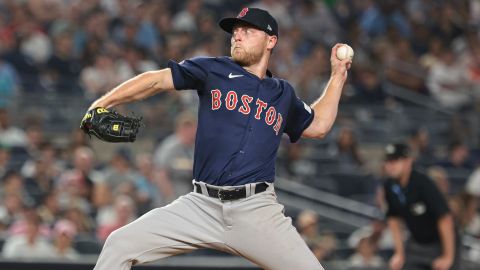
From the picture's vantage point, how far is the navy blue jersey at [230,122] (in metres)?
4.95

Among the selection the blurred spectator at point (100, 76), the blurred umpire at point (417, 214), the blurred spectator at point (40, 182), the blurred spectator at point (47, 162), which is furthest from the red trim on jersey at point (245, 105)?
the blurred spectator at point (100, 76)

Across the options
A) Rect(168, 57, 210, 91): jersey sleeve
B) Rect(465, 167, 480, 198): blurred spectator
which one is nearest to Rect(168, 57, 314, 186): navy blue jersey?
Rect(168, 57, 210, 91): jersey sleeve

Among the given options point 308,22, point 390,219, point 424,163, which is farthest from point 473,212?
point 308,22

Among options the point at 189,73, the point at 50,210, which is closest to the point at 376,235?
the point at 50,210

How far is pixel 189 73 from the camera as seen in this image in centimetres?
495

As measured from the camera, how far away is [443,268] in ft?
24.0

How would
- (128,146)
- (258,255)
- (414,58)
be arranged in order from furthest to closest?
(414,58) < (128,146) < (258,255)

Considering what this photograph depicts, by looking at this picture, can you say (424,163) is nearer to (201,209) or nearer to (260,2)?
(260,2)

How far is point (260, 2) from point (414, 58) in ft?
7.03

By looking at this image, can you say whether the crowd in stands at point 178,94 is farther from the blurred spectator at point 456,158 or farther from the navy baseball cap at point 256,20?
the navy baseball cap at point 256,20

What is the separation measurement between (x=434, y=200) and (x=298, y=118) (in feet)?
7.71

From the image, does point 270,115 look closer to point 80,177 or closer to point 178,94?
point 80,177

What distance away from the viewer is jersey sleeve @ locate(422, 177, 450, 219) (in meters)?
7.29

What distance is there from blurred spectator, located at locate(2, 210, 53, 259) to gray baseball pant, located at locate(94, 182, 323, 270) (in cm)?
369
